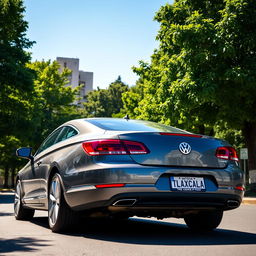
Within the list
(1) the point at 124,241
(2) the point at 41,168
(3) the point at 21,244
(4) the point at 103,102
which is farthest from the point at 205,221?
(4) the point at 103,102

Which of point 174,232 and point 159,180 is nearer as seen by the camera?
point 159,180

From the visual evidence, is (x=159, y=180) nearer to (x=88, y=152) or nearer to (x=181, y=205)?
(x=181, y=205)

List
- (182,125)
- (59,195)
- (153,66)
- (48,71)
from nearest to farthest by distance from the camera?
(59,195)
(182,125)
(153,66)
(48,71)

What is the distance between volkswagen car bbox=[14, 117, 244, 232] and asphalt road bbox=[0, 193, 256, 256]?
11.8 inches

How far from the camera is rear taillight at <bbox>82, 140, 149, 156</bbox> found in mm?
5445

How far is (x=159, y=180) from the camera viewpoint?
17.8 feet

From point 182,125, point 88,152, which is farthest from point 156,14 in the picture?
point 88,152

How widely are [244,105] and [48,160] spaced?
16.0 m

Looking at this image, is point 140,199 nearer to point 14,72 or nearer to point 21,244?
point 21,244

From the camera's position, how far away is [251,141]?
23344 mm

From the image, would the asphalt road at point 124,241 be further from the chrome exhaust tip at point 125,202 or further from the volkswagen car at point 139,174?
the chrome exhaust tip at point 125,202

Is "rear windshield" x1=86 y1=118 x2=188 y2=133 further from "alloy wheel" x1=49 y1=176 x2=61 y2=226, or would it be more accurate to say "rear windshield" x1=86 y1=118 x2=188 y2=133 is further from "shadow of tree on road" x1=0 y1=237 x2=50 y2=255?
"shadow of tree on road" x1=0 y1=237 x2=50 y2=255

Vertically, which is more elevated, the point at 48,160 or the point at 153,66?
the point at 153,66

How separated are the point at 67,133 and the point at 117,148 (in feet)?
4.76
